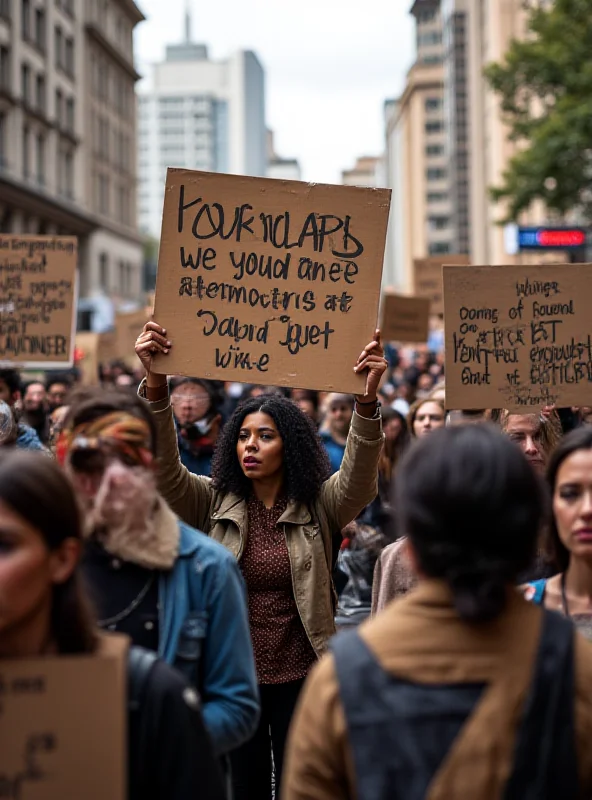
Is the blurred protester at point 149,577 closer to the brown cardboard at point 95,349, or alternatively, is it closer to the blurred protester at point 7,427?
the blurred protester at point 7,427

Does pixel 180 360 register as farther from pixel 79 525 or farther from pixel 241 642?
pixel 79 525

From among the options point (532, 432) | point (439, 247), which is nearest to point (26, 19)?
point (532, 432)

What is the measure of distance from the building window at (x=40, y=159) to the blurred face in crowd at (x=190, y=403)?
1743 inches

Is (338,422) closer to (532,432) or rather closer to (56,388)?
(532,432)

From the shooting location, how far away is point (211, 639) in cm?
270

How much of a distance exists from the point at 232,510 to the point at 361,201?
131 cm

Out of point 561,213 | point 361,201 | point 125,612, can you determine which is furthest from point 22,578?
point 561,213

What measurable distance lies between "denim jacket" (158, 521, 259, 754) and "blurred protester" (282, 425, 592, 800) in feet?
1.93

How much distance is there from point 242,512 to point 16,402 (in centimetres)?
331

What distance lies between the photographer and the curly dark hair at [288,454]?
4332 mm

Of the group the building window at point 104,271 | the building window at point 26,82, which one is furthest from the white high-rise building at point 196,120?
the building window at point 26,82

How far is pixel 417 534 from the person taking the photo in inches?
81.3

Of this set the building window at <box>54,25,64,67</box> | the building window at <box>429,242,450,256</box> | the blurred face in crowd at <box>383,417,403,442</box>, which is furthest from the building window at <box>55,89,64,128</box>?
the building window at <box>429,242,450,256</box>

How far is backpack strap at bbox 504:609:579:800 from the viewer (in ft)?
6.51
